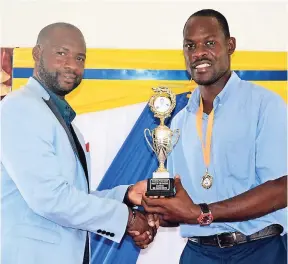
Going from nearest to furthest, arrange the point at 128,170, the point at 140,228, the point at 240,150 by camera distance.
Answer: the point at 240,150
the point at 140,228
the point at 128,170

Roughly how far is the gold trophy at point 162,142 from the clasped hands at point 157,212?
0.05m

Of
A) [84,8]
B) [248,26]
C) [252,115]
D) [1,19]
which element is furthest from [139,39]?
[252,115]

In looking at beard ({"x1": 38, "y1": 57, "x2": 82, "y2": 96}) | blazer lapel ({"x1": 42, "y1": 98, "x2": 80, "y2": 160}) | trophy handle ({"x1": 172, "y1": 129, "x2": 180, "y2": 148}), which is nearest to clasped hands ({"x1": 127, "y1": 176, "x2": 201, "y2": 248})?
trophy handle ({"x1": 172, "y1": 129, "x2": 180, "y2": 148})

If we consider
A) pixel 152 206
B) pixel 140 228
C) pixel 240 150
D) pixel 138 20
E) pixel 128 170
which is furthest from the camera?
pixel 138 20

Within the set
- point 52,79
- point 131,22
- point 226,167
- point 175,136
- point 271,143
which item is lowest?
point 226,167

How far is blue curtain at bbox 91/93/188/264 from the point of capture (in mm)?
3373

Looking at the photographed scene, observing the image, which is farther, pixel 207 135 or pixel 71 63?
pixel 71 63

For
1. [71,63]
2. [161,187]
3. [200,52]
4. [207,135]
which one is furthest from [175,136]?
[71,63]

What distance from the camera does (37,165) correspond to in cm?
238

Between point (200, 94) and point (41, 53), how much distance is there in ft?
3.12

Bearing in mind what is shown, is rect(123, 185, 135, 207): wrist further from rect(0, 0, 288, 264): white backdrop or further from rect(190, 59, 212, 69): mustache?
rect(190, 59, 212, 69): mustache

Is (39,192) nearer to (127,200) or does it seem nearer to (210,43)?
(127,200)

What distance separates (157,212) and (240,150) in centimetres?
57

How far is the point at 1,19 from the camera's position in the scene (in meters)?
3.56
